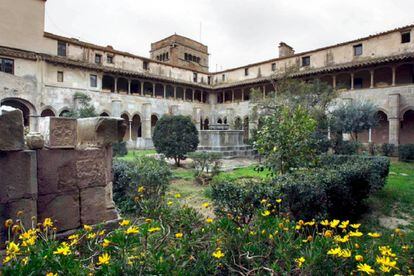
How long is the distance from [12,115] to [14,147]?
1.11 ft

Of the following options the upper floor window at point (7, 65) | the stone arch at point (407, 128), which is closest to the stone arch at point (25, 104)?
the upper floor window at point (7, 65)

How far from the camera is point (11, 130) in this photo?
2783 mm

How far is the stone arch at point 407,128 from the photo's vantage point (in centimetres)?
2142

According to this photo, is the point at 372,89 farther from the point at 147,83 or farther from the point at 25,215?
the point at 25,215

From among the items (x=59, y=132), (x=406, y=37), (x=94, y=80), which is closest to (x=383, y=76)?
(x=406, y=37)

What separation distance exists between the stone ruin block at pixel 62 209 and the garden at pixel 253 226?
0.17m

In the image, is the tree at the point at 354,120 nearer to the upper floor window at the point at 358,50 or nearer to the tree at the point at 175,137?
the upper floor window at the point at 358,50

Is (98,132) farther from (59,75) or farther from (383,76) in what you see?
(383,76)

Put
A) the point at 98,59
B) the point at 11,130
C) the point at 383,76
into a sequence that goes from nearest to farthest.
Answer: the point at 11,130, the point at 383,76, the point at 98,59

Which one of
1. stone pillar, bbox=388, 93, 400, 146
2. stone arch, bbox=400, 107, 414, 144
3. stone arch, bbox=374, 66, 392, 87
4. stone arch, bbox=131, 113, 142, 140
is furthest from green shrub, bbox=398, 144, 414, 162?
stone arch, bbox=131, 113, 142, 140

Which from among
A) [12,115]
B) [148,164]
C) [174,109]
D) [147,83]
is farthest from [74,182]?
[147,83]

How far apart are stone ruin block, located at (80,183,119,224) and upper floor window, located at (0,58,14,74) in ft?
65.8

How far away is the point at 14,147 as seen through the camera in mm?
2812

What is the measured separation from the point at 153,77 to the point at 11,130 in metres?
24.4
